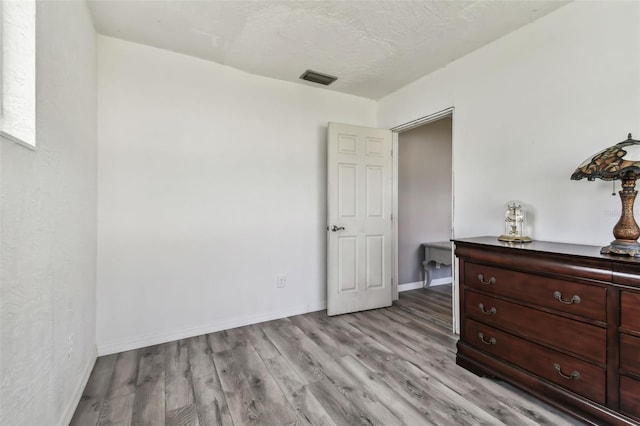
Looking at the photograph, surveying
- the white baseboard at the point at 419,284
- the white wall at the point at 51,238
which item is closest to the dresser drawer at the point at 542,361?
the white baseboard at the point at 419,284

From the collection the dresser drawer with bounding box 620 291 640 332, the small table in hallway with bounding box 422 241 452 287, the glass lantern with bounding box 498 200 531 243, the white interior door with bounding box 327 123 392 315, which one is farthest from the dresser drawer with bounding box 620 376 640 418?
the small table in hallway with bounding box 422 241 452 287

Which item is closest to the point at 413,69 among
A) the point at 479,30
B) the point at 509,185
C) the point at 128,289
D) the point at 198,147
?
the point at 479,30

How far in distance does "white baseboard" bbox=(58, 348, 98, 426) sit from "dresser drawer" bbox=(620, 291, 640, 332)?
283cm

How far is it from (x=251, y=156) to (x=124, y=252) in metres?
1.43

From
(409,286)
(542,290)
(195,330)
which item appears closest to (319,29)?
(542,290)

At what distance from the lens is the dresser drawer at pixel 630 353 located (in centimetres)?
139

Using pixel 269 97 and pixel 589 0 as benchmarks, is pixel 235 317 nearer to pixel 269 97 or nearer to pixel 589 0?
pixel 269 97

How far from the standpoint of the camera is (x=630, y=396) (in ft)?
4.64

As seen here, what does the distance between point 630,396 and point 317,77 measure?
3.29 meters

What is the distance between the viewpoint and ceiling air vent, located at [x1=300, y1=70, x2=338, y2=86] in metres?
3.09

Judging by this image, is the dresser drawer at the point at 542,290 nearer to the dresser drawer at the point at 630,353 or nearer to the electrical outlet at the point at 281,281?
the dresser drawer at the point at 630,353

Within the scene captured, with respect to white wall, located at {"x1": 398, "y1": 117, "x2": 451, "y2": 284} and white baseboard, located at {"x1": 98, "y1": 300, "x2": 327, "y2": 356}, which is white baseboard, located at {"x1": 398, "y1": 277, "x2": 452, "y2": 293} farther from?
white baseboard, located at {"x1": 98, "y1": 300, "x2": 327, "y2": 356}

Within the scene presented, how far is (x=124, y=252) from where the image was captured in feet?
8.16

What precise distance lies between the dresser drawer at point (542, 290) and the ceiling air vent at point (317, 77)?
232cm
